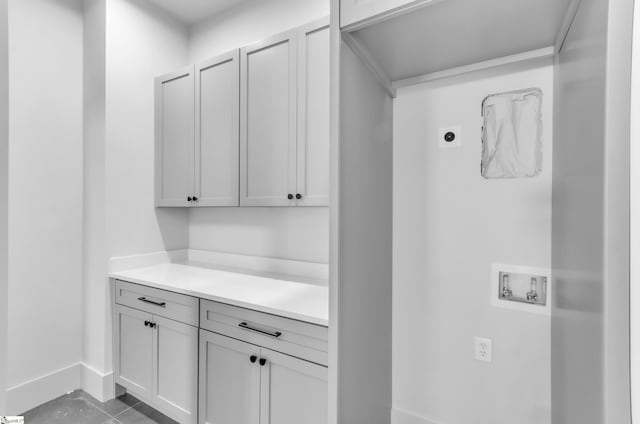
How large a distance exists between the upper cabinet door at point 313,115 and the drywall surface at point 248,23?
1.42 feet

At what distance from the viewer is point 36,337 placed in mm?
1984

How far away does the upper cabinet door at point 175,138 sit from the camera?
7.16ft

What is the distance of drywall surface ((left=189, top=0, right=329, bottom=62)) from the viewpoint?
2020mm

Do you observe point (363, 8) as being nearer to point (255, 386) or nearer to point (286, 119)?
point (286, 119)

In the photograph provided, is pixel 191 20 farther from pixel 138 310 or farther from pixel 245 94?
pixel 138 310

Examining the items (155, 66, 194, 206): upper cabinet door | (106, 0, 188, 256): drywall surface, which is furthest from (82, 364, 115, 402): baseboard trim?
(155, 66, 194, 206): upper cabinet door

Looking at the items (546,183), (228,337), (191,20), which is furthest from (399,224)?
(191,20)

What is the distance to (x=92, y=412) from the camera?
1.91 meters

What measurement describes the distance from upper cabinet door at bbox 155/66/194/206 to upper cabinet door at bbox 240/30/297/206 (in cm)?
49

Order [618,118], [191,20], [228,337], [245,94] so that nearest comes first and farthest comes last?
[618,118] < [228,337] < [245,94] < [191,20]

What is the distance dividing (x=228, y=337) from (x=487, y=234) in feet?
4.37

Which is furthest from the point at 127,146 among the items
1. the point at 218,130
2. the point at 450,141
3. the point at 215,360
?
the point at 450,141

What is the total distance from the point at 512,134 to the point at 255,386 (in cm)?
164

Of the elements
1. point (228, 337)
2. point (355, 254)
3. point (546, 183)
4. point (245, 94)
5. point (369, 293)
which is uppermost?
point (245, 94)
